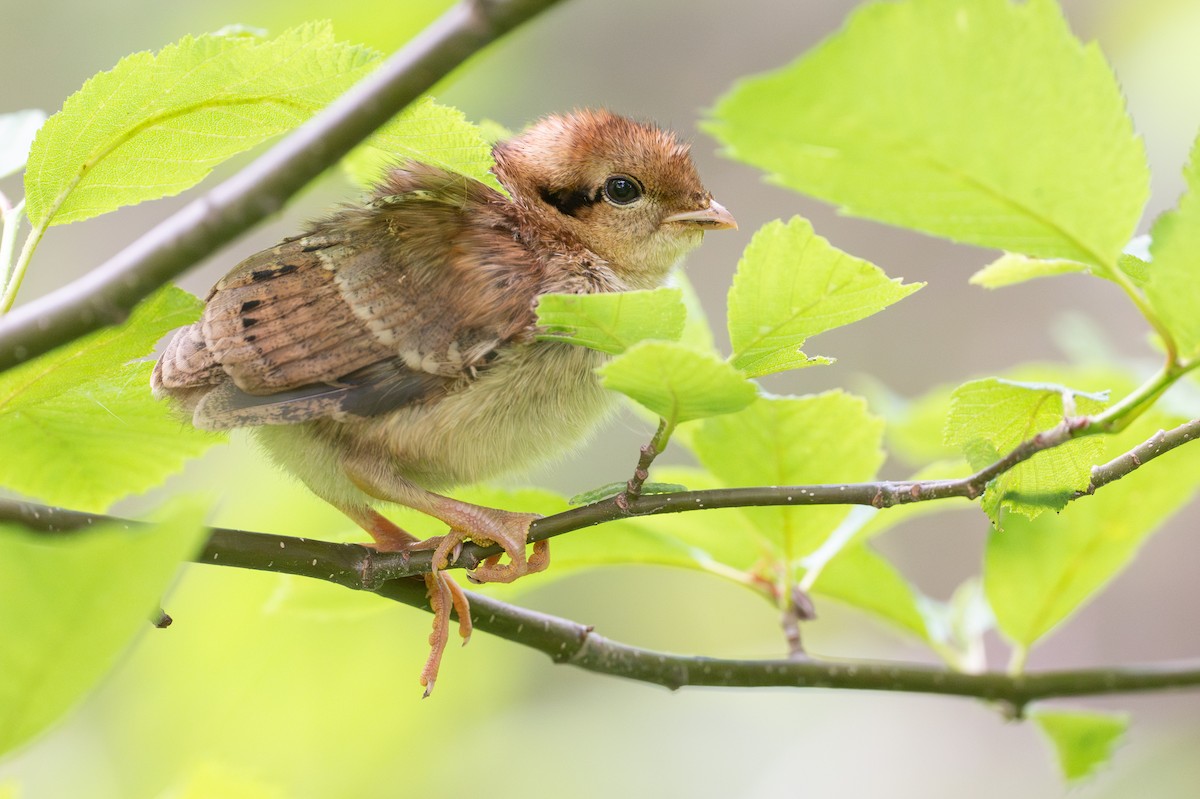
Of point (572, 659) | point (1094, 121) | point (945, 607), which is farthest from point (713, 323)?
point (1094, 121)

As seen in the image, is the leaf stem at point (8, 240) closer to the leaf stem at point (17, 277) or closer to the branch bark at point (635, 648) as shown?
the leaf stem at point (17, 277)

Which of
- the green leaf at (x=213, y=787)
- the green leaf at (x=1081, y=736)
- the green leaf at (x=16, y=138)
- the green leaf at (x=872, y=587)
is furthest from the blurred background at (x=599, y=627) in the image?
the green leaf at (x=1081, y=736)

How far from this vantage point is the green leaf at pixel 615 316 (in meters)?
0.91

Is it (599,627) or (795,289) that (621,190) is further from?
(599,627)

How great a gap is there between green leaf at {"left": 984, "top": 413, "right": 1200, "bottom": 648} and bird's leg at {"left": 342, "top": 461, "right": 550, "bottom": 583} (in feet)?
2.15

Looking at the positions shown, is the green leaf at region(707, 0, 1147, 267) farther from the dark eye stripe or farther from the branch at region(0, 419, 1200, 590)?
the dark eye stripe

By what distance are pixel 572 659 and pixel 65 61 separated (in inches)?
181

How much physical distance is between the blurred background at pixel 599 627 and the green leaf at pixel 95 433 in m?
0.26

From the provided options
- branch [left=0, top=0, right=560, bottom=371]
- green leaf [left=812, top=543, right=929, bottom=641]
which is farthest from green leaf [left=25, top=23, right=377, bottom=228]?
green leaf [left=812, top=543, right=929, bottom=641]

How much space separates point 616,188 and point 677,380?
101 centimetres

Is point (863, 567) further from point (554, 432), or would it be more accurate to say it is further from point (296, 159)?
point (296, 159)

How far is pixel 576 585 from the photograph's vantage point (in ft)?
14.1

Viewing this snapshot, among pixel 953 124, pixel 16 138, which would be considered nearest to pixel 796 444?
pixel 953 124

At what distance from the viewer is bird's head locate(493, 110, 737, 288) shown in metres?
1.84
